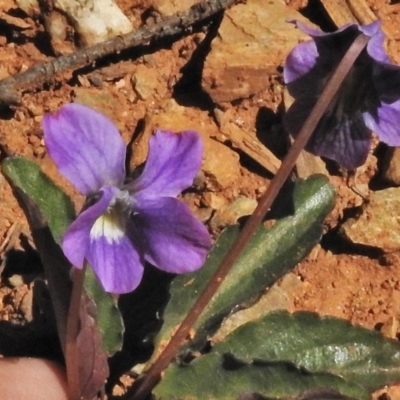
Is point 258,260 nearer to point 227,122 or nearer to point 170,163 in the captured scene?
point 227,122

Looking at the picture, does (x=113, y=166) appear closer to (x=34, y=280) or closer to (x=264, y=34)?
(x=34, y=280)

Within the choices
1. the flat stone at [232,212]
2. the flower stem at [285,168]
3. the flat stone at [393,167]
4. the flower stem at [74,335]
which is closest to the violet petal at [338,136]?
the flower stem at [285,168]

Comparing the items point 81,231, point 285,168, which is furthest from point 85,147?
point 285,168

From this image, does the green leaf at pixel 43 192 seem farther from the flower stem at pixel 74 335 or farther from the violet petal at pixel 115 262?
the violet petal at pixel 115 262

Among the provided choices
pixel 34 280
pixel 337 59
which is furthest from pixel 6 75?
pixel 337 59

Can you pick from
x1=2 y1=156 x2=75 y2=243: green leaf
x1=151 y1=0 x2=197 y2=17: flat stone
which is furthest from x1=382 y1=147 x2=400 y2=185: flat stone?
x1=2 y1=156 x2=75 y2=243: green leaf

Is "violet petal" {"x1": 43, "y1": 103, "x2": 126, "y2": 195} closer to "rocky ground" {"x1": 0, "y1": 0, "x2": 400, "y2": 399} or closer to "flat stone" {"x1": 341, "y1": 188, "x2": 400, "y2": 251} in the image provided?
"rocky ground" {"x1": 0, "y1": 0, "x2": 400, "y2": 399}
